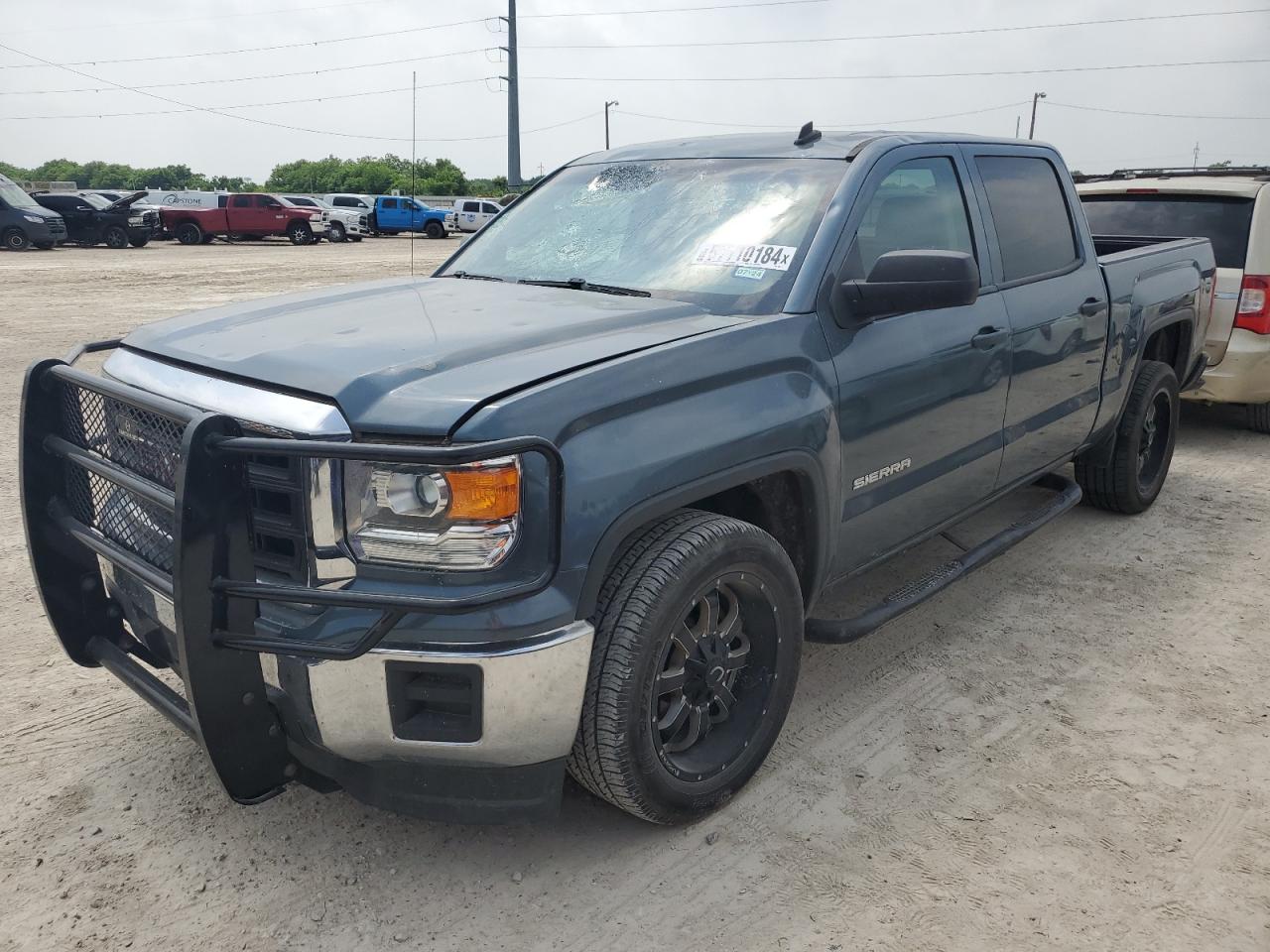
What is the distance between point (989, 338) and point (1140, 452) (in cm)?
236

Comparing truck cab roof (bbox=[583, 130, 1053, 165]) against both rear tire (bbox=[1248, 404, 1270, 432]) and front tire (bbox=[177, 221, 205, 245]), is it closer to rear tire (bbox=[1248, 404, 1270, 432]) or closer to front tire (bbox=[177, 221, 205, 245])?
rear tire (bbox=[1248, 404, 1270, 432])

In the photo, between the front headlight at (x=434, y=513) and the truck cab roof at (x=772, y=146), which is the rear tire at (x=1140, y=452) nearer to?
the truck cab roof at (x=772, y=146)

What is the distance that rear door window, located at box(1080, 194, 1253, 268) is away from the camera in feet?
22.6

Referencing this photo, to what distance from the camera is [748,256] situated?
3.28 m

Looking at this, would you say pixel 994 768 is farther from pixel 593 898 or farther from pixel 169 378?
pixel 169 378

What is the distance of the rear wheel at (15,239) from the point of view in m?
24.8

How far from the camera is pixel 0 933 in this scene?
246 centimetres

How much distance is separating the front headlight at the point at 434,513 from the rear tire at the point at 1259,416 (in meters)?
6.97

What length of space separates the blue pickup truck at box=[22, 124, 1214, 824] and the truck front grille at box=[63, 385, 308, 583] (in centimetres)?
1

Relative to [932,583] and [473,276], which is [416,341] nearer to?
[473,276]

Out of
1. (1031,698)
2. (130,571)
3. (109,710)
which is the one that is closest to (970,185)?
(1031,698)

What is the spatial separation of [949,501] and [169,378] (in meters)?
2.64

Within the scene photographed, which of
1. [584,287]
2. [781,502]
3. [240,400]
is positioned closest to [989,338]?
[781,502]

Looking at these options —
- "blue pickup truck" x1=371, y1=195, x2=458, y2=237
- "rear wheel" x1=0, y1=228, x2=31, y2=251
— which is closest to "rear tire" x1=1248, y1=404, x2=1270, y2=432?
"rear wheel" x1=0, y1=228, x2=31, y2=251
